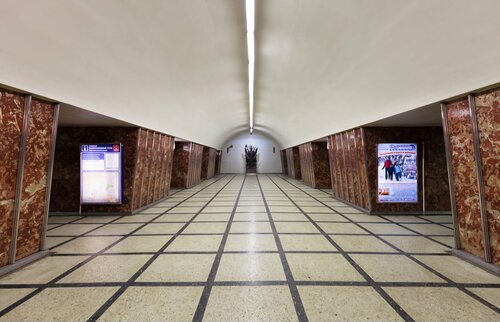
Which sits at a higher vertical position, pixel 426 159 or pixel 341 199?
pixel 426 159

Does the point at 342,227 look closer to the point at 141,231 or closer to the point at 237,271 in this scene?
the point at 237,271

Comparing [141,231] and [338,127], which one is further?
[338,127]

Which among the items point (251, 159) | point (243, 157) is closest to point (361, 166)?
point (251, 159)

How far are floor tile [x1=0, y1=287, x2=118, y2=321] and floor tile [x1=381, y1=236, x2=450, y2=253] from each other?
403cm

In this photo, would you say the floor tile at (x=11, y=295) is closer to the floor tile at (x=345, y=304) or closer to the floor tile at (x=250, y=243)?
the floor tile at (x=250, y=243)

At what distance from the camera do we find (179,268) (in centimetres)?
278

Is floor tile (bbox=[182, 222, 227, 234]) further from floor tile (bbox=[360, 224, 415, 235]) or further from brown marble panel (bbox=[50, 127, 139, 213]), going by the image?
floor tile (bbox=[360, 224, 415, 235])

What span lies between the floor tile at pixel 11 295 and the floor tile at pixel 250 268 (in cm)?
195

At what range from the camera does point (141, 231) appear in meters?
4.30

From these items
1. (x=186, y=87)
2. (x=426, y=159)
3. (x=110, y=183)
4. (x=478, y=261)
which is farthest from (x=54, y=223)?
(x=426, y=159)

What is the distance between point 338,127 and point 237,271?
5.56m

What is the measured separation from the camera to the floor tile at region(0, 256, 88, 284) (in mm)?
2533

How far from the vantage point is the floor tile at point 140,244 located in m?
3.37

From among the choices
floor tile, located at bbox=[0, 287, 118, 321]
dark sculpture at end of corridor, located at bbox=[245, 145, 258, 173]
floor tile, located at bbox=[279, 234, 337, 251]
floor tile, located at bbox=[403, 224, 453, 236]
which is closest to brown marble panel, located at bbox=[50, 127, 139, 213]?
floor tile, located at bbox=[0, 287, 118, 321]
